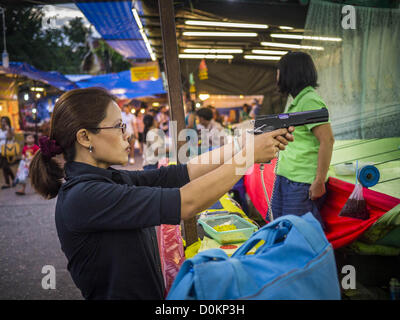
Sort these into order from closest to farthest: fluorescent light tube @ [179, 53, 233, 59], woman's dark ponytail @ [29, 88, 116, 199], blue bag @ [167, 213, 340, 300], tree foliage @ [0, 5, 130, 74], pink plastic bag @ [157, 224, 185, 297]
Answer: blue bag @ [167, 213, 340, 300], woman's dark ponytail @ [29, 88, 116, 199], pink plastic bag @ [157, 224, 185, 297], fluorescent light tube @ [179, 53, 233, 59], tree foliage @ [0, 5, 130, 74]

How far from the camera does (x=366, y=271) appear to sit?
9.61ft

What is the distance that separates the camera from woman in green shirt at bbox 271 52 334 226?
7.55 feet

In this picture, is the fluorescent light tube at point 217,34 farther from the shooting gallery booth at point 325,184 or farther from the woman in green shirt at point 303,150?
the woman in green shirt at point 303,150

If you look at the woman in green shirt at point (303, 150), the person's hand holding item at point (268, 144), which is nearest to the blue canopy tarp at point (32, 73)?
the woman in green shirt at point (303, 150)

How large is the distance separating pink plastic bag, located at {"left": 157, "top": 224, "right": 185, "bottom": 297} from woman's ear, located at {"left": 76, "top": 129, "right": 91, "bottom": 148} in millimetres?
1233

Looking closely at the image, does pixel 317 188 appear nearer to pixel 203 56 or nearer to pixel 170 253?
pixel 170 253

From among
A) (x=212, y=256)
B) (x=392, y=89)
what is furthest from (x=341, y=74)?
(x=212, y=256)

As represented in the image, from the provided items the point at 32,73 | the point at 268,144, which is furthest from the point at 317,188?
the point at 32,73

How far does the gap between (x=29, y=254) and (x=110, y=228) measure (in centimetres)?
396

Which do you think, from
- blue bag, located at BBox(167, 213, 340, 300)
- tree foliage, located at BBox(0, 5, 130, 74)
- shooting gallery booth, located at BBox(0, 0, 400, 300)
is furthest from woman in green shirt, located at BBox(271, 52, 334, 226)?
tree foliage, located at BBox(0, 5, 130, 74)

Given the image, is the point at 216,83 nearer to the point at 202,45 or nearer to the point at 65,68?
the point at 202,45

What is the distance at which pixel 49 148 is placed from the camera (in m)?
1.35
